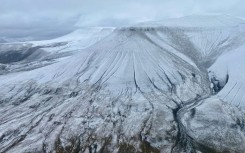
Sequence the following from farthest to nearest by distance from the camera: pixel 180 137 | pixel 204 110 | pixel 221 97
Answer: pixel 221 97 → pixel 204 110 → pixel 180 137

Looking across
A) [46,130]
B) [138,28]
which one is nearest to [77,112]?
[46,130]

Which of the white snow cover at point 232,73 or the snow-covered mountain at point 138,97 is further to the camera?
the white snow cover at point 232,73

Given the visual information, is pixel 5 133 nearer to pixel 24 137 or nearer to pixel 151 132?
pixel 24 137

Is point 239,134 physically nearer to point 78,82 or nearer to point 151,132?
point 151,132

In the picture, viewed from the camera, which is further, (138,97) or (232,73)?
(232,73)

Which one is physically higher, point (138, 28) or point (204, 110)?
→ point (138, 28)

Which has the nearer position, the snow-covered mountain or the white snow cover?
the snow-covered mountain

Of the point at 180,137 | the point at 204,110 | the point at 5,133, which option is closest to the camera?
the point at 180,137

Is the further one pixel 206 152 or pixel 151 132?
pixel 151 132
